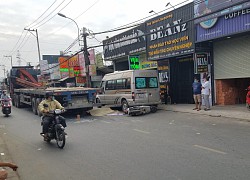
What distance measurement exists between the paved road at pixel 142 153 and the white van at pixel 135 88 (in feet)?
13.8

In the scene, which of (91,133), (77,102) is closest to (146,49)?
(77,102)

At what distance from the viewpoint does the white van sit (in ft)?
46.7

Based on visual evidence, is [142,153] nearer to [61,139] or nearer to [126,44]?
[61,139]

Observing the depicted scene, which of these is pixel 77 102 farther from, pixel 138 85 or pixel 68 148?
pixel 68 148

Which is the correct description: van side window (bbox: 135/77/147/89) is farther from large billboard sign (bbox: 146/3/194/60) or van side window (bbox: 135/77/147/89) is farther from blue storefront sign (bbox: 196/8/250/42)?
blue storefront sign (bbox: 196/8/250/42)

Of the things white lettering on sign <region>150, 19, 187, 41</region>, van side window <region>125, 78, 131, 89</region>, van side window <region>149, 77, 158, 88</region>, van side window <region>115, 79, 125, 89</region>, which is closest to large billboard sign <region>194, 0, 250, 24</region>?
white lettering on sign <region>150, 19, 187, 41</region>

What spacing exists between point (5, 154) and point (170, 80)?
13031 mm

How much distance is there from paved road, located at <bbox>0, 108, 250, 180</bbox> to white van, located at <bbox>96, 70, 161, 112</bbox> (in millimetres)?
4215

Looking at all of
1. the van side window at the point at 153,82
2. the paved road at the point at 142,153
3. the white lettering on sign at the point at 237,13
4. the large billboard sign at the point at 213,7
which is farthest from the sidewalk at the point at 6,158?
the white lettering on sign at the point at 237,13

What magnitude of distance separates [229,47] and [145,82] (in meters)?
4.76

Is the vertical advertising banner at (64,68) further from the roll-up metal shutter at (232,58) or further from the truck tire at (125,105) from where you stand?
the roll-up metal shutter at (232,58)

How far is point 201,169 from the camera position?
504 cm

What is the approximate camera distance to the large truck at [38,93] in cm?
1386

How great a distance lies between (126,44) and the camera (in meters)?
22.1
